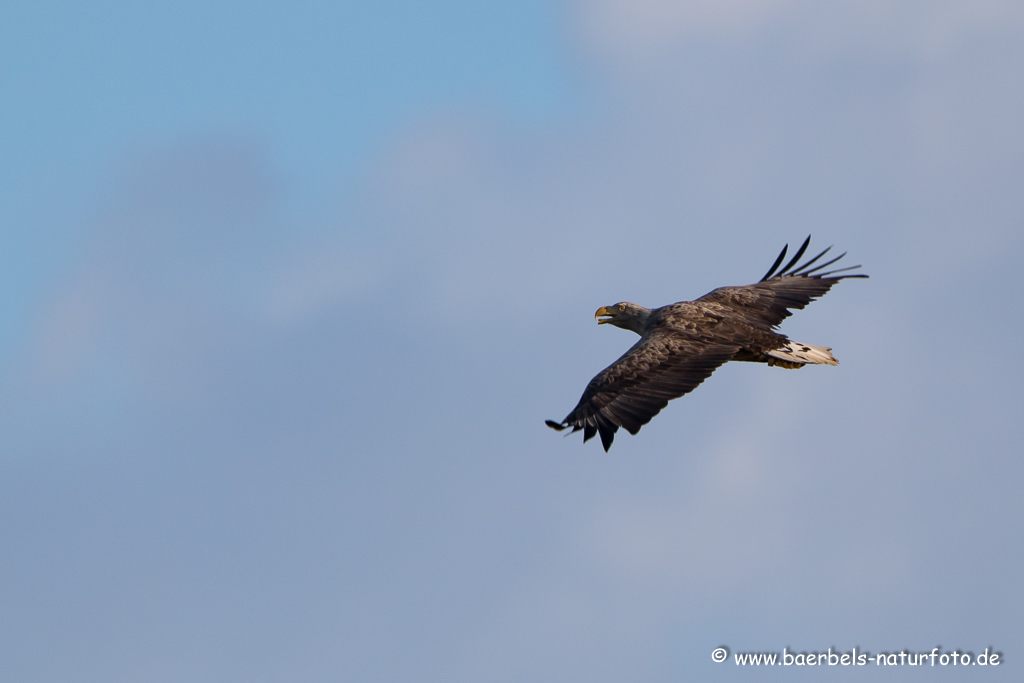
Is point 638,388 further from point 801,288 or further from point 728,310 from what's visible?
point 801,288

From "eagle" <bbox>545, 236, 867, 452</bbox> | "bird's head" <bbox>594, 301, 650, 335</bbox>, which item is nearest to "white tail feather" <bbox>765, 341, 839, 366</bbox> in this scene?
"eagle" <bbox>545, 236, 867, 452</bbox>

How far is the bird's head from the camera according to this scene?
2541 cm

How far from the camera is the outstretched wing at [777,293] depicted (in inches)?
969

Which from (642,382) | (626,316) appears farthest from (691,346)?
(626,316)

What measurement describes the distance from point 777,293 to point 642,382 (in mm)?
5132

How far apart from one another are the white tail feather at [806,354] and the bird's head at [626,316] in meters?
2.66

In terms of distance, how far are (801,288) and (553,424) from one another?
7646 millimetres

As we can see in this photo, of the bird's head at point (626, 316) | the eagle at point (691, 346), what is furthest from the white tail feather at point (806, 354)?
the bird's head at point (626, 316)

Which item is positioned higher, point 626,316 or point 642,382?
point 626,316

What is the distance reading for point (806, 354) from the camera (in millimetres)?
23172

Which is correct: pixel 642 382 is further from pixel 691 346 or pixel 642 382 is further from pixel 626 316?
pixel 626 316

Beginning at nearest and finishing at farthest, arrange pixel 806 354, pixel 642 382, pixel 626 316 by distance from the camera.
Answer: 1. pixel 642 382
2. pixel 806 354
3. pixel 626 316

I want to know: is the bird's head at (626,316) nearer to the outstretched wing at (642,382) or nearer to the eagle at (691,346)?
the eagle at (691,346)

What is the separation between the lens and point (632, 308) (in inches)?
1008
